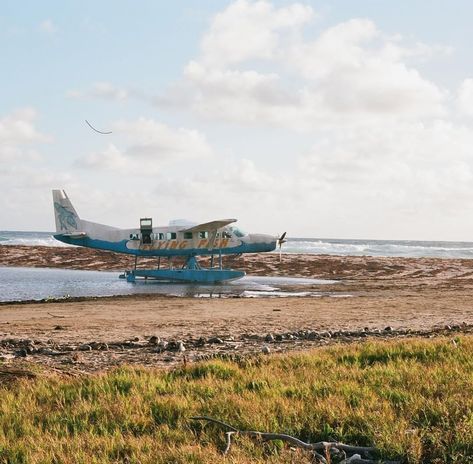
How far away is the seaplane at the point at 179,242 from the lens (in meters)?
34.5

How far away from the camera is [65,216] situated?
3759 cm

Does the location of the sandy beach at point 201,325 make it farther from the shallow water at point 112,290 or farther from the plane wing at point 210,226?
the plane wing at point 210,226

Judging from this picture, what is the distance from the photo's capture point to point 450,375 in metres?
6.52

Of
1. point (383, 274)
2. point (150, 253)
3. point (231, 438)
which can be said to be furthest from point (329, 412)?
point (383, 274)

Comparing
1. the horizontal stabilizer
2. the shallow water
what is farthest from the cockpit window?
the horizontal stabilizer

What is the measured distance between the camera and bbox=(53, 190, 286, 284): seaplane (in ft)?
113

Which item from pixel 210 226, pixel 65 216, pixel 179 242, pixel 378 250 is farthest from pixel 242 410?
pixel 378 250

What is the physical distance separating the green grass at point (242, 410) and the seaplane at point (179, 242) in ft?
88.5

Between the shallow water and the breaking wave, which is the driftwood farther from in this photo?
the breaking wave

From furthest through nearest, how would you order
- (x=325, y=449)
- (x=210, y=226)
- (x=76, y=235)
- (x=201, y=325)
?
(x=76, y=235) → (x=210, y=226) → (x=201, y=325) → (x=325, y=449)

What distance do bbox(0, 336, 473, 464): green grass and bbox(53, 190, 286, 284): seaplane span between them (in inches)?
1062

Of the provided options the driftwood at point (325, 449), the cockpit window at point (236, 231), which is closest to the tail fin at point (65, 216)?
the cockpit window at point (236, 231)

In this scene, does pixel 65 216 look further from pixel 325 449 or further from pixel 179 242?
pixel 325 449

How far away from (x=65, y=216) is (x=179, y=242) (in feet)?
27.9
